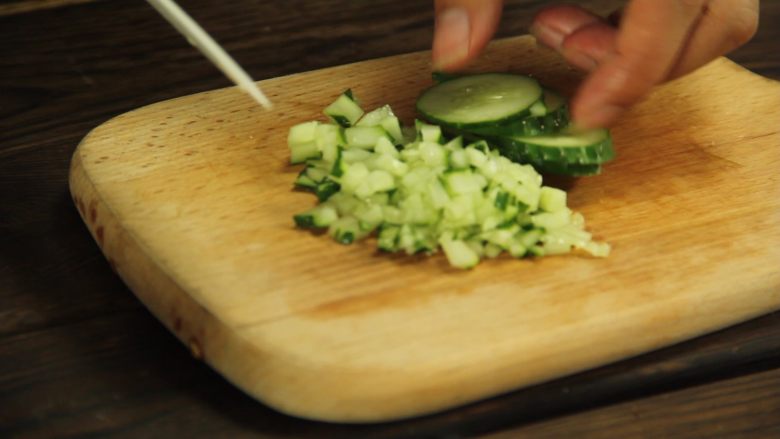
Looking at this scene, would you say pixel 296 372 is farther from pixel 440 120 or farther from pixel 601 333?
pixel 440 120

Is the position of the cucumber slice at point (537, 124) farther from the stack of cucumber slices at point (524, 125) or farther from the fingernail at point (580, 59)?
the fingernail at point (580, 59)

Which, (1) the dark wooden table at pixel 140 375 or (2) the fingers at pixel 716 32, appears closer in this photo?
(1) the dark wooden table at pixel 140 375

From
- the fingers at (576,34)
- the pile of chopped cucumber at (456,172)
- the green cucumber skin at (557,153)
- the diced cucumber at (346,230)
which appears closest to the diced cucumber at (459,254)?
the pile of chopped cucumber at (456,172)

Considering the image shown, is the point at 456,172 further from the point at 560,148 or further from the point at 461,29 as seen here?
the point at 461,29

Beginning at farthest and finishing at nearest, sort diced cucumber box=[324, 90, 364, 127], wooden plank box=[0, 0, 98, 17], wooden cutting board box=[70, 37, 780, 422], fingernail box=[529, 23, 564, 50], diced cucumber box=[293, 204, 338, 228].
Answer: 1. wooden plank box=[0, 0, 98, 17]
2. fingernail box=[529, 23, 564, 50]
3. diced cucumber box=[324, 90, 364, 127]
4. diced cucumber box=[293, 204, 338, 228]
5. wooden cutting board box=[70, 37, 780, 422]

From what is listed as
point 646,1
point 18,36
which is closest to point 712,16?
point 646,1

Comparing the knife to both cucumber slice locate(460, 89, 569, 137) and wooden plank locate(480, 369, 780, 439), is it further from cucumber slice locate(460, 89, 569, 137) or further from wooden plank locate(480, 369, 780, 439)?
wooden plank locate(480, 369, 780, 439)

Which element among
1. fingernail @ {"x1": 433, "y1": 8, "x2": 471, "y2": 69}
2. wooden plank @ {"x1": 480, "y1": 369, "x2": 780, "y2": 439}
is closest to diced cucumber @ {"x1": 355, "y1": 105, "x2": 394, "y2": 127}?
fingernail @ {"x1": 433, "y1": 8, "x2": 471, "y2": 69}
